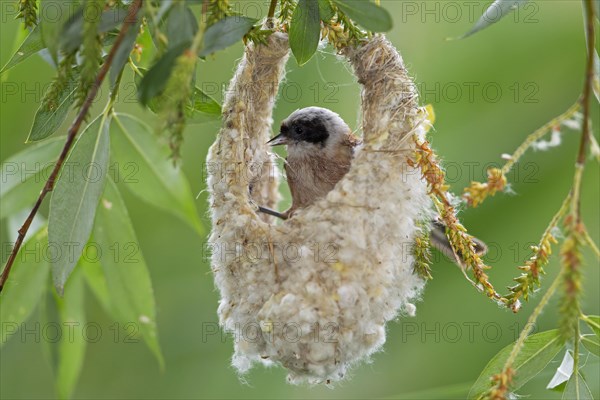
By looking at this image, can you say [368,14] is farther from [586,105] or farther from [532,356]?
[532,356]

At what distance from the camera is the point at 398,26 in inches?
164

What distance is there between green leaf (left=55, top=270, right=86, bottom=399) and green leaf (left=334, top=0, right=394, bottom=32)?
1.79 metres

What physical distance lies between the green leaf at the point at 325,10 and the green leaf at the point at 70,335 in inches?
62.6

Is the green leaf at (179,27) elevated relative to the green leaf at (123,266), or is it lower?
elevated

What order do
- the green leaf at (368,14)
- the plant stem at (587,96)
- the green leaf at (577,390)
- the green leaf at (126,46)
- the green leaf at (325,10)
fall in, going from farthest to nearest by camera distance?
the green leaf at (325,10) < the green leaf at (577,390) < the green leaf at (368,14) < the green leaf at (126,46) < the plant stem at (587,96)

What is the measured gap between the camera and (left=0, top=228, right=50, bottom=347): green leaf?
8.73 ft

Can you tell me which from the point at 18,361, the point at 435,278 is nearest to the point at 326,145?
the point at 435,278

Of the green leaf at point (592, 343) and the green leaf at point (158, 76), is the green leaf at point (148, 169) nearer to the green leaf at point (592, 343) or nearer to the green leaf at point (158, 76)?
the green leaf at point (158, 76)

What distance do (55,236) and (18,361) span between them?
3.48 metres

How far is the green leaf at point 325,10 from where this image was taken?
75.7 inches

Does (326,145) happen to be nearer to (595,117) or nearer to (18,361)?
(595,117)

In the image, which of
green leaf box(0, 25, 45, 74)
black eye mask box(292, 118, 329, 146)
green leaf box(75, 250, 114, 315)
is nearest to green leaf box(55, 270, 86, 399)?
green leaf box(75, 250, 114, 315)

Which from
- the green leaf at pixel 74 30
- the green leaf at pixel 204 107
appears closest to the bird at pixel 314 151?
the green leaf at pixel 204 107

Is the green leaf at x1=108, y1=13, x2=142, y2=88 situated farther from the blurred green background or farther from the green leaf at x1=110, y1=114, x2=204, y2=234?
the blurred green background
